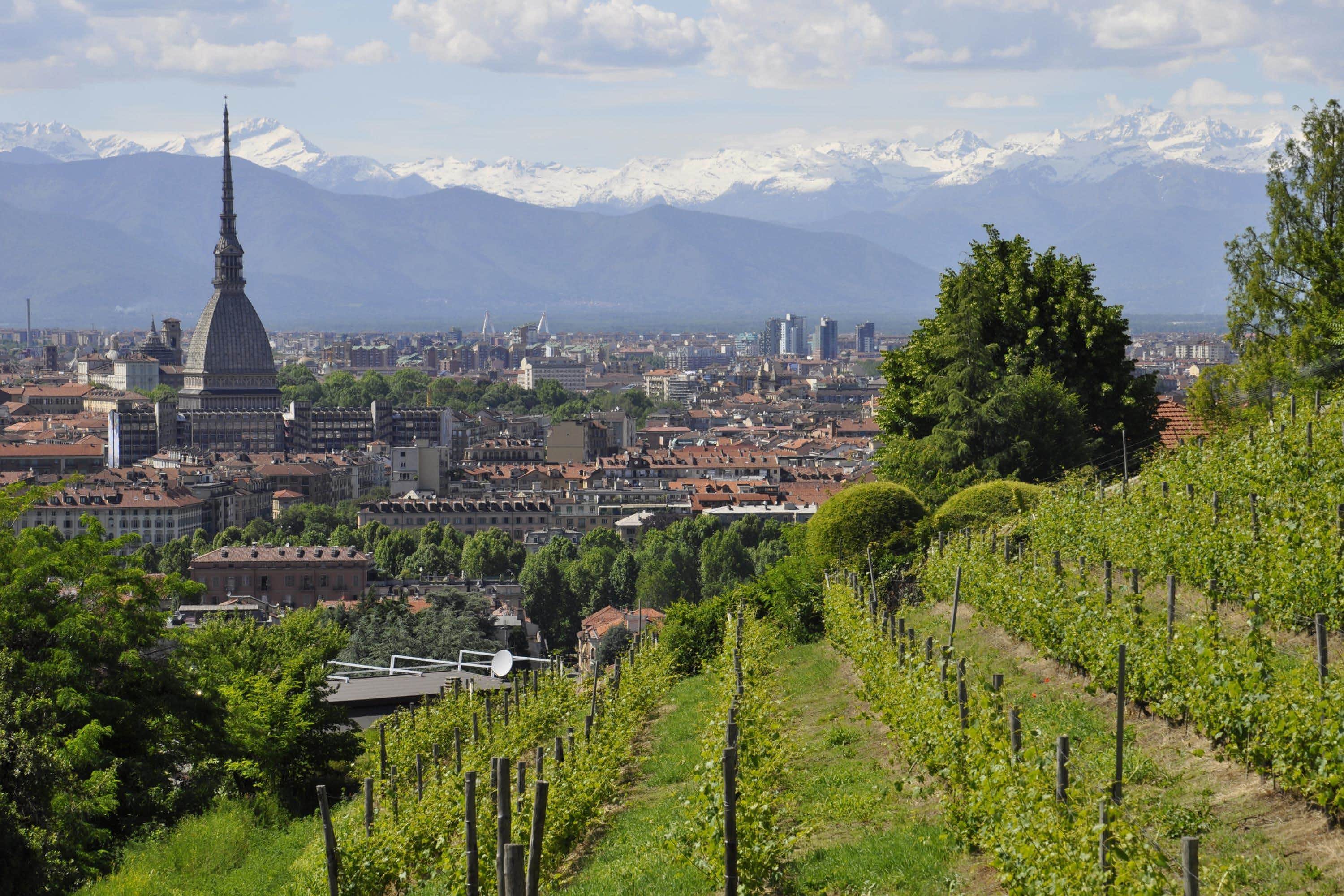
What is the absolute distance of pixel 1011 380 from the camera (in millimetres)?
25000

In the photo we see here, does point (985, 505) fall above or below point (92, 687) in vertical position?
above

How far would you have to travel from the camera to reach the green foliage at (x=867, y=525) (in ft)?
70.3

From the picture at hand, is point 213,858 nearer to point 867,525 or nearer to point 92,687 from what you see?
point 92,687

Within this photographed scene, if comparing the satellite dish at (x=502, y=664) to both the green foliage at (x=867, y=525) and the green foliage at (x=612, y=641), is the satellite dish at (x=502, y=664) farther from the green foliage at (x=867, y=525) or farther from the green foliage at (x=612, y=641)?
the green foliage at (x=612, y=641)

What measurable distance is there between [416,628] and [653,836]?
30.4m

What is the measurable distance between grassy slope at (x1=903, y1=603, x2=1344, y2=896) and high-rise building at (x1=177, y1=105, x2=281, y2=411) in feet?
465

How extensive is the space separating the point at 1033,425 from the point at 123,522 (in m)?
66.5

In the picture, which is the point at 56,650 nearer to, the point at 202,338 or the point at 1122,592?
the point at 1122,592

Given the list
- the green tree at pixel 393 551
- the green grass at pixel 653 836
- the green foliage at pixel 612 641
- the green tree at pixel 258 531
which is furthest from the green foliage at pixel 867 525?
the green tree at pixel 258 531

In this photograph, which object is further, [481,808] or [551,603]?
[551,603]

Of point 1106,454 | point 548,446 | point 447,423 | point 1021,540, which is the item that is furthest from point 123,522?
point 1021,540

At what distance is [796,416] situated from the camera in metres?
155

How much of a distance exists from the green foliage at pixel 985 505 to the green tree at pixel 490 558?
152ft

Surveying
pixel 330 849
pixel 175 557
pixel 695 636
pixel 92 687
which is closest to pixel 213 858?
pixel 92 687
